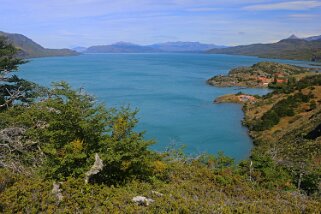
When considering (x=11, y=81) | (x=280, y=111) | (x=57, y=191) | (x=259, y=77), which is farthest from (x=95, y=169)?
(x=259, y=77)

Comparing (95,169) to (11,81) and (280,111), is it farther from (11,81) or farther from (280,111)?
(280,111)

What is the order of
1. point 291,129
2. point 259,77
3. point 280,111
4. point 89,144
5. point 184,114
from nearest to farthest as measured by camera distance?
point 89,144, point 291,129, point 280,111, point 184,114, point 259,77

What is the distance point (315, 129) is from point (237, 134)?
1258 centimetres

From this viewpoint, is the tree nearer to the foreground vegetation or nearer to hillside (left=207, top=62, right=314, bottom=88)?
the foreground vegetation

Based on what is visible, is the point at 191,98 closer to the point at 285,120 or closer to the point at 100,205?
the point at 285,120

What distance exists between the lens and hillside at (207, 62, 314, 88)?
81188 mm

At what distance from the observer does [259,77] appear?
9025 centimetres

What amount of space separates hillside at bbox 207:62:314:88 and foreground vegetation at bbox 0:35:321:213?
2575 inches

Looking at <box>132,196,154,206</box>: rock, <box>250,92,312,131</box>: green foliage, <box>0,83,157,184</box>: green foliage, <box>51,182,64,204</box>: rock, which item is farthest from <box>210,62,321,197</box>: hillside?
<box>51,182,64,204</box>: rock

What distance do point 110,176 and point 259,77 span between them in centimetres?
8618

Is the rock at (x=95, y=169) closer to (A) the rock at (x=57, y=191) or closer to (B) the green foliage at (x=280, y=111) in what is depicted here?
(A) the rock at (x=57, y=191)

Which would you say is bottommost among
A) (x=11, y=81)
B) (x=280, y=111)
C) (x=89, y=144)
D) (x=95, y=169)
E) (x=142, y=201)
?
(x=280, y=111)

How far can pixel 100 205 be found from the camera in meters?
6.52

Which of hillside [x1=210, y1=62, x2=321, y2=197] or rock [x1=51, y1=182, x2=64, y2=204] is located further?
hillside [x1=210, y1=62, x2=321, y2=197]
